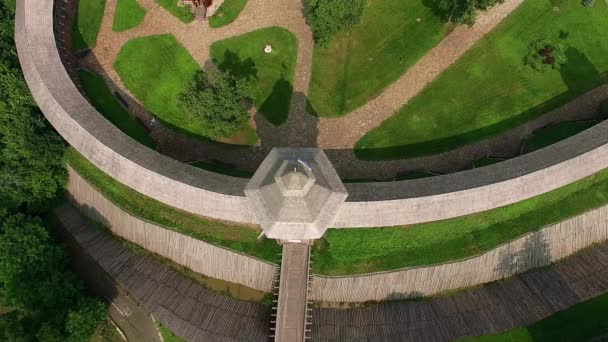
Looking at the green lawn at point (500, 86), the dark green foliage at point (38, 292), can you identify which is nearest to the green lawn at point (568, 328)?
the green lawn at point (500, 86)

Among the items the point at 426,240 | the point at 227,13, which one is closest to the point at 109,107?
the point at 227,13

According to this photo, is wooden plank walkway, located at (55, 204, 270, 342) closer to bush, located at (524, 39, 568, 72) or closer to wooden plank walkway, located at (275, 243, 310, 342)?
wooden plank walkway, located at (275, 243, 310, 342)

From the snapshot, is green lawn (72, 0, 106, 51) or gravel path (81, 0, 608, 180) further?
green lawn (72, 0, 106, 51)

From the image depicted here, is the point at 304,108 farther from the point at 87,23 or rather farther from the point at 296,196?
the point at 87,23

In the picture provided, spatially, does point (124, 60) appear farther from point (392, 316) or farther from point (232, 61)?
point (392, 316)

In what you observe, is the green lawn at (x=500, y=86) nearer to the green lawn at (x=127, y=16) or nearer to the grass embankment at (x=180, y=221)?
the grass embankment at (x=180, y=221)

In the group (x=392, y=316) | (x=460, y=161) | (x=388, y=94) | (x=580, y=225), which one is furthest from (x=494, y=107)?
(x=392, y=316)

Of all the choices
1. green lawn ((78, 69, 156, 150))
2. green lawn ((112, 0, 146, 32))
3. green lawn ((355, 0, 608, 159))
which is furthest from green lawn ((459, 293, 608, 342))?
green lawn ((112, 0, 146, 32))
